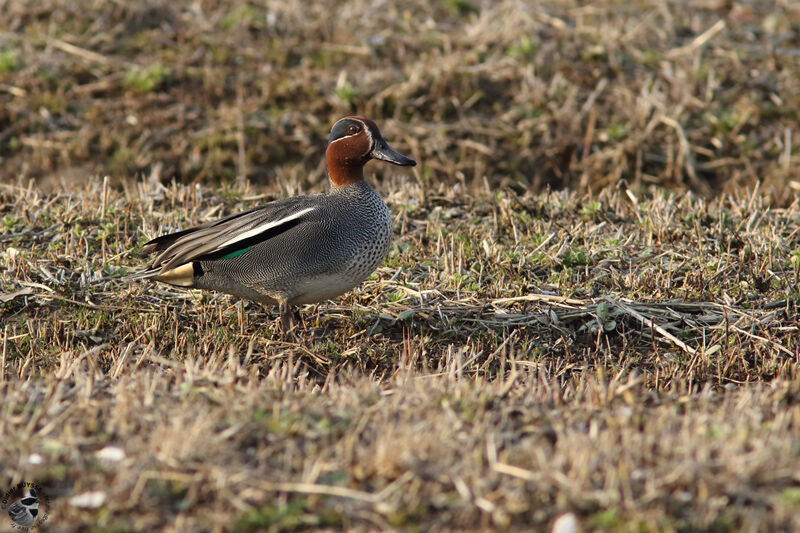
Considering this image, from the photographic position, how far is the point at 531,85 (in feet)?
27.9

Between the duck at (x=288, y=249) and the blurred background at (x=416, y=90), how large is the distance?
3.02 metres

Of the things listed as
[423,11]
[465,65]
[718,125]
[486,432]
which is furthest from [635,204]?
[423,11]

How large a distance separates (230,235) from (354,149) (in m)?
0.79

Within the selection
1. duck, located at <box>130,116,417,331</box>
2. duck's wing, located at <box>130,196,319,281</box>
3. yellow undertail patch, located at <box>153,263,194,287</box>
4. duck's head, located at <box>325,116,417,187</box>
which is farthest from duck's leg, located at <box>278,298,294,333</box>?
duck's head, located at <box>325,116,417,187</box>

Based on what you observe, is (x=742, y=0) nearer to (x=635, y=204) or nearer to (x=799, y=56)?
(x=799, y=56)

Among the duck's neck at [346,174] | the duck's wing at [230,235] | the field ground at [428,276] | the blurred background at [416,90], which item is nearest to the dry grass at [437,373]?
the field ground at [428,276]

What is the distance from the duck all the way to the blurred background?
9.92ft

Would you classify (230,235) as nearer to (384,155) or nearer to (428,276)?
(384,155)

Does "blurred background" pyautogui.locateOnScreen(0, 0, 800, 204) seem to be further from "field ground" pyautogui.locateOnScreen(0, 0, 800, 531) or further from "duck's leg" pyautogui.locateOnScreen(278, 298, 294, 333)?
"duck's leg" pyautogui.locateOnScreen(278, 298, 294, 333)

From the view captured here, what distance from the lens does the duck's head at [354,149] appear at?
4.86 meters

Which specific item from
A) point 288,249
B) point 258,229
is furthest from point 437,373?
point 258,229

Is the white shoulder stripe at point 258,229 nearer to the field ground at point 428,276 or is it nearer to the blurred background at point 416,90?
the field ground at point 428,276

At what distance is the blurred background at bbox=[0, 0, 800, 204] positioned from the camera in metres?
7.98

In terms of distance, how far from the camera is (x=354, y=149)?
4875 millimetres
